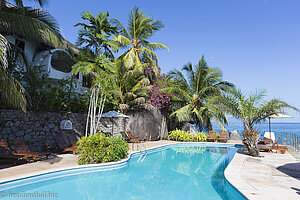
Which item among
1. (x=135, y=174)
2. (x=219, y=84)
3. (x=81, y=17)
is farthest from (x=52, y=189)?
(x=219, y=84)

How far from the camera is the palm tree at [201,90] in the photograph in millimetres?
16062

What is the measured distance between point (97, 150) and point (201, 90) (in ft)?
37.3

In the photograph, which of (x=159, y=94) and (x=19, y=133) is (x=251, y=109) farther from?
(x=19, y=133)

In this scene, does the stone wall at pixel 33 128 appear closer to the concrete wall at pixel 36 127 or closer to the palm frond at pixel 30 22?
the concrete wall at pixel 36 127

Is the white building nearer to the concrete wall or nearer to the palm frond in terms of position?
the concrete wall

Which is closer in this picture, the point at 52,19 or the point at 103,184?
the point at 103,184

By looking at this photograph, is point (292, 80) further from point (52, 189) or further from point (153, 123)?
point (52, 189)

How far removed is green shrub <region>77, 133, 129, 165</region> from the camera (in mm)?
6828

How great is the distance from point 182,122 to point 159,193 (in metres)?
12.4

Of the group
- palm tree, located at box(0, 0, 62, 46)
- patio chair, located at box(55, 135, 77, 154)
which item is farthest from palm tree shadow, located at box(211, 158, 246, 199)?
palm tree, located at box(0, 0, 62, 46)

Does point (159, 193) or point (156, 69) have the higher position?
point (156, 69)

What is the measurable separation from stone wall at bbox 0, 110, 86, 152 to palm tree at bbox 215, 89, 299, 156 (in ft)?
26.8

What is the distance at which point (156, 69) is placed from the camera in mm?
16422

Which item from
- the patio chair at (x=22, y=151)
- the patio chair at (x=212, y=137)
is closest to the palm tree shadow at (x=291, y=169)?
the patio chair at (x=212, y=137)
